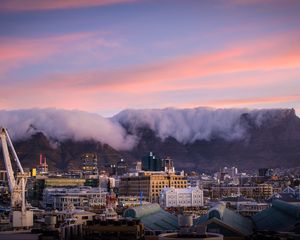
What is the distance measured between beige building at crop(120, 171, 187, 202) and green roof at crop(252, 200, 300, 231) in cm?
8317

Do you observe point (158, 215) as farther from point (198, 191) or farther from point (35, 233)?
point (198, 191)

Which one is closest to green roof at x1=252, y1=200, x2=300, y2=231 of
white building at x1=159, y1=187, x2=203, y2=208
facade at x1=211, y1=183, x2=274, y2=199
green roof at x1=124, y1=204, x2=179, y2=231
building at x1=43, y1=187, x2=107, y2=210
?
green roof at x1=124, y1=204, x2=179, y2=231

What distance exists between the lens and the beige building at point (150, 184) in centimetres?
17200

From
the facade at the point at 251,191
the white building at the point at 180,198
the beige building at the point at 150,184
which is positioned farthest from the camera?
the facade at the point at 251,191

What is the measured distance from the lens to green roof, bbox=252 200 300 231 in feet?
231

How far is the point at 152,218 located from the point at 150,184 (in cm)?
9389

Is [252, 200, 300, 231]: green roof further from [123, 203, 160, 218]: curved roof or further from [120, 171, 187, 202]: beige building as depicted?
[120, 171, 187, 202]: beige building

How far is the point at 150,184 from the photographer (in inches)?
6786

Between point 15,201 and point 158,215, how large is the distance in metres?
27.1

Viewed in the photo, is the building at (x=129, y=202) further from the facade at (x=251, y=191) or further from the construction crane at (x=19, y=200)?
the facade at (x=251, y=191)

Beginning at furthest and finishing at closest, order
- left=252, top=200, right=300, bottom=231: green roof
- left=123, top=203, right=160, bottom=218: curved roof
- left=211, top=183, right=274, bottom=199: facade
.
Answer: left=211, top=183, right=274, bottom=199: facade < left=123, top=203, right=160, bottom=218: curved roof < left=252, top=200, right=300, bottom=231: green roof

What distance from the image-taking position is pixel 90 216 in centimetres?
8244

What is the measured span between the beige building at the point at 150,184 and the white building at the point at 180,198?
12.2 meters

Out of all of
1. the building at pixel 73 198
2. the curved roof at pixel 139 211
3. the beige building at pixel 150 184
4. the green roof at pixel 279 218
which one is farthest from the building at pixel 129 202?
the green roof at pixel 279 218
